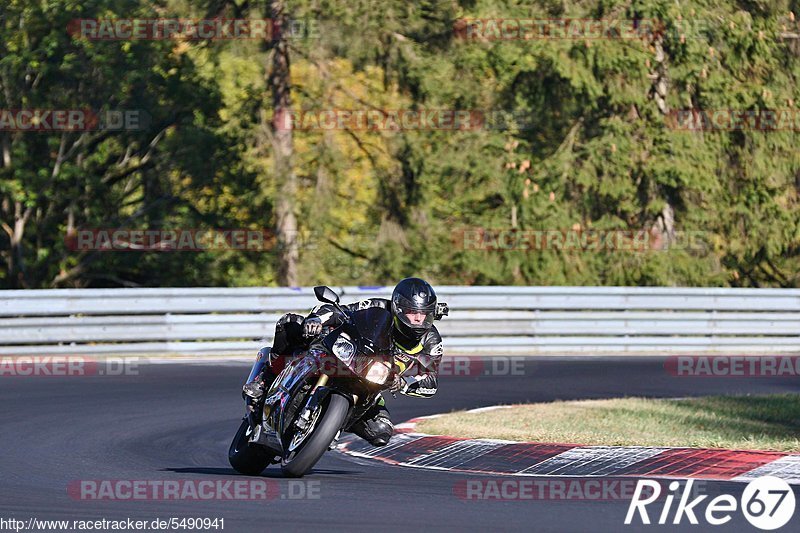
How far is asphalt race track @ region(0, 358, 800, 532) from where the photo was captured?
26.6 ft

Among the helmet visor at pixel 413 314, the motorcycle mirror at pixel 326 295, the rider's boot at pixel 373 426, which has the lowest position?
the rider's boot at pixel 373 426

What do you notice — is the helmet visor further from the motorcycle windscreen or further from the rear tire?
the rear tire

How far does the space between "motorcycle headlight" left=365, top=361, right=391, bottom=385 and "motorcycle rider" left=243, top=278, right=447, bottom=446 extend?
0.11 meters

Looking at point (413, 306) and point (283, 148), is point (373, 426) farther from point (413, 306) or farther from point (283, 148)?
point (283, 148)

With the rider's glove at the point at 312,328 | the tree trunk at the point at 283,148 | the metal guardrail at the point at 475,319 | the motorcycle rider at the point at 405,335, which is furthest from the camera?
the tree trunk at the point at 283,148

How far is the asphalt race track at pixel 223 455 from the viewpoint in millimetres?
8109

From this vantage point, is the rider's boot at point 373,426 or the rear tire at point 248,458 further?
the rear tire at point 248,458

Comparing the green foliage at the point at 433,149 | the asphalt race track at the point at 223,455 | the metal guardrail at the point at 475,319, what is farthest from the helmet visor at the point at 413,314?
the green foliage at the point at 433,149

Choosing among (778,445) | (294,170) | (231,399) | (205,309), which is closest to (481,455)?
(778,445)

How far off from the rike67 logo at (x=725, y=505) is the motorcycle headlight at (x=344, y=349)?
1963 mm

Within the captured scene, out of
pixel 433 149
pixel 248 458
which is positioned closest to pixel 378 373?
pixel 248 458

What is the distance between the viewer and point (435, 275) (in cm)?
3158

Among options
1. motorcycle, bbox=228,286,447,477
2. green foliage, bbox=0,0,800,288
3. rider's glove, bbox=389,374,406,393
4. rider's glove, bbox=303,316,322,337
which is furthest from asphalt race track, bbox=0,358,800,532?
green foliage, bbox=0,0,800,288

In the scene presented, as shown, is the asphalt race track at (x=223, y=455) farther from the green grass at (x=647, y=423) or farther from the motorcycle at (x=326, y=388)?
the green grass at (x=647, y=423)
